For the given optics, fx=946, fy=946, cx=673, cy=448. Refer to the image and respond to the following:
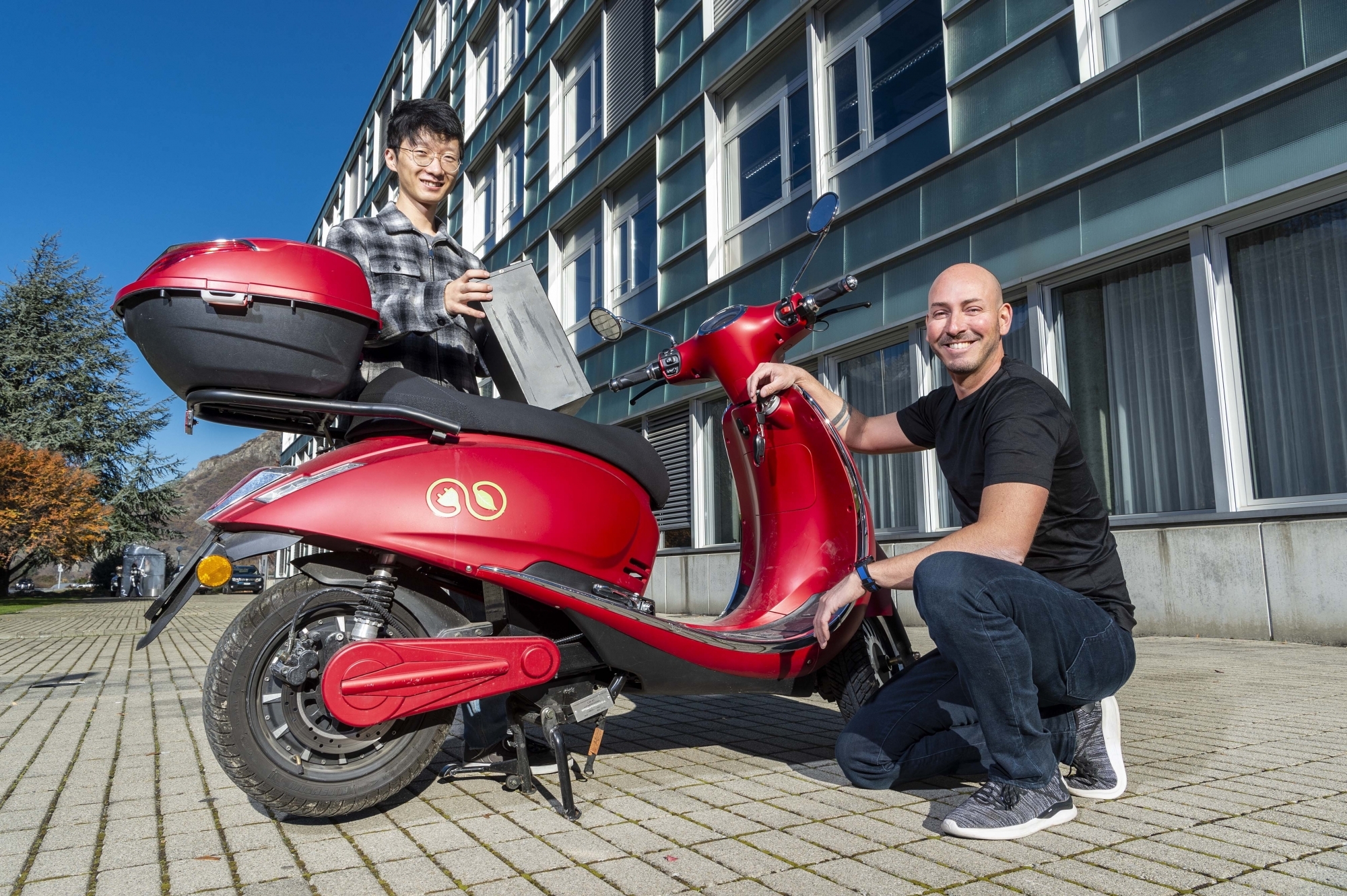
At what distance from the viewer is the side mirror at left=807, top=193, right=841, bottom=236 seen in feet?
11.0

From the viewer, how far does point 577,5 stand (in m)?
16.8

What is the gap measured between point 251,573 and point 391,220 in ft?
121

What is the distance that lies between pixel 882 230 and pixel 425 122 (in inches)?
267

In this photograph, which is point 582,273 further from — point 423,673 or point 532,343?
point 423,673

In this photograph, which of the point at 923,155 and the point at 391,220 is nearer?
the point at 391,220

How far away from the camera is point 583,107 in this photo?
16750mm

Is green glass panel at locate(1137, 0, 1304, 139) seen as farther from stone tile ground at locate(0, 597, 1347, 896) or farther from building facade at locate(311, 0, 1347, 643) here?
stone tile ground at locate(0, 597, 1347, 896)

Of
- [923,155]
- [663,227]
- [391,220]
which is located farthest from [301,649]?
[663,227]

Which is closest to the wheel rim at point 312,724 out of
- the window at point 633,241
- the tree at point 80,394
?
the window at point 633,241

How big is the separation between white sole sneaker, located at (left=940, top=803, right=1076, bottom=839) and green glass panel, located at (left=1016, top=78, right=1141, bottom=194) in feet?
19.5

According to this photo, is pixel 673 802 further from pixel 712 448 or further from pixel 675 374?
pixel 712 448

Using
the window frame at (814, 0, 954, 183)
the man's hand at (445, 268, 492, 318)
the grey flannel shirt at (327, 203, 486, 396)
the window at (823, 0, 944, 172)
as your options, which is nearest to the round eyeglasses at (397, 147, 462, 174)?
the grey flannel shirt at (327, 203, 486, 396)

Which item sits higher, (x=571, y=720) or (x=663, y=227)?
(x=663, y=227)

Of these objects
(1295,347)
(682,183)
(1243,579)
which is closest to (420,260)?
(1243,579)
